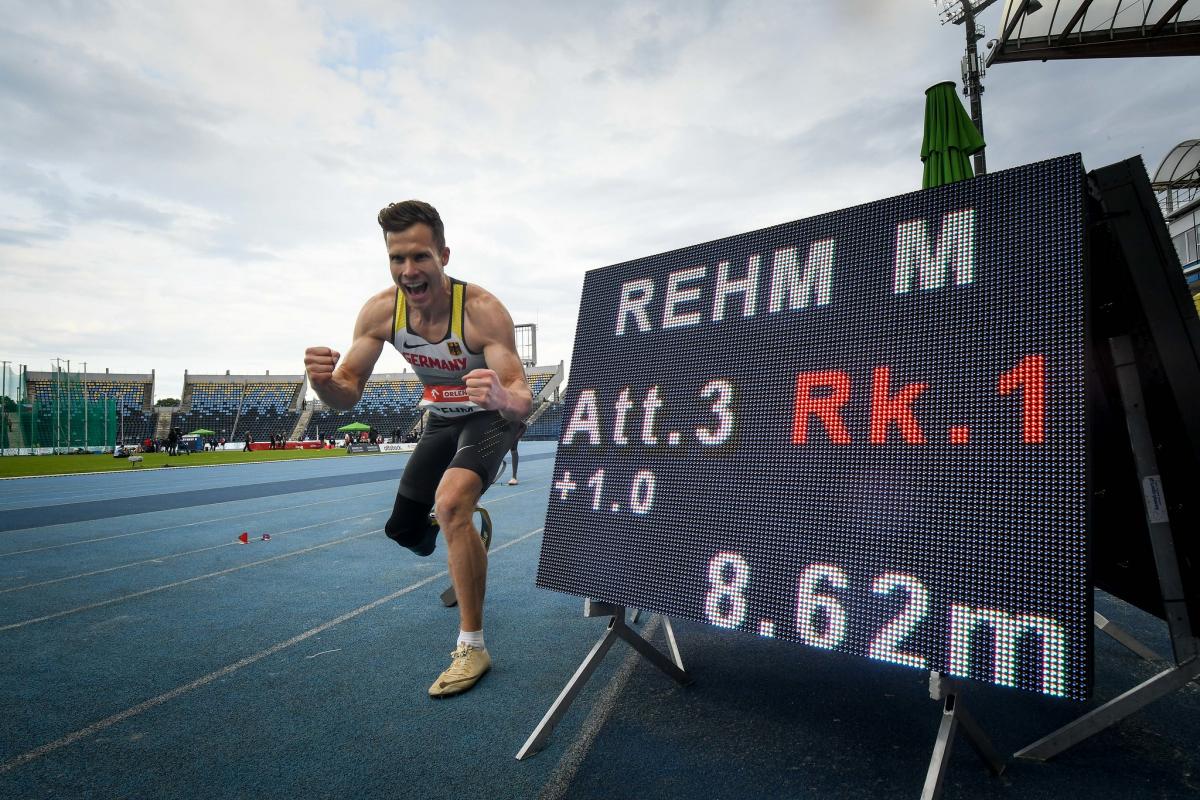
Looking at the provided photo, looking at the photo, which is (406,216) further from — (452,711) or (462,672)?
(452,711)

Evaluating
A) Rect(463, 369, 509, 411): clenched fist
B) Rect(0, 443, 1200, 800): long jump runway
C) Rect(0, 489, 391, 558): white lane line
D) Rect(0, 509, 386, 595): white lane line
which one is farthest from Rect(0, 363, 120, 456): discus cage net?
Rect(463, 369, 509, 411): clenched fist

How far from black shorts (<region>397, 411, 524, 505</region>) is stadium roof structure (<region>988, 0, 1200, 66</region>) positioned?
1860cm

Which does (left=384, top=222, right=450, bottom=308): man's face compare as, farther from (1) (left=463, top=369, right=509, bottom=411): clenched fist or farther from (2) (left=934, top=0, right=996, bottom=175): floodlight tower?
(2) (left=934, top=0, right=996, bottom=175): floodlight tower

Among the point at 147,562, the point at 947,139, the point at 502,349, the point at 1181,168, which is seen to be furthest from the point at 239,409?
the point at 1181,168

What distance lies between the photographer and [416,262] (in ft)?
10.7

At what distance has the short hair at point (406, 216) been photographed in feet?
10.7

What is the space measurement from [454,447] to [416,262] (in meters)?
1.16

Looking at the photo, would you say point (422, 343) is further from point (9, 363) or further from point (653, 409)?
point (9, 363)

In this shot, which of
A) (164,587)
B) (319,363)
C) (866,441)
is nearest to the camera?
(866,441)

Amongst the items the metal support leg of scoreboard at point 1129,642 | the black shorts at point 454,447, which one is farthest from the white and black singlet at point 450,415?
the metal support leg of scoreboard at point 1129,642

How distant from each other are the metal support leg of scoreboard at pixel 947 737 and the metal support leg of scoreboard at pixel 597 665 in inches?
41.6

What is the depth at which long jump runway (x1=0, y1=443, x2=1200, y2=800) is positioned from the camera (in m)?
1.95

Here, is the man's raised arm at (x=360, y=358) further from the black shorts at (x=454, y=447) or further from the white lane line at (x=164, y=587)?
the white lane line at (x=164, y=587)

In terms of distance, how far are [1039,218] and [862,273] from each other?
49cm
